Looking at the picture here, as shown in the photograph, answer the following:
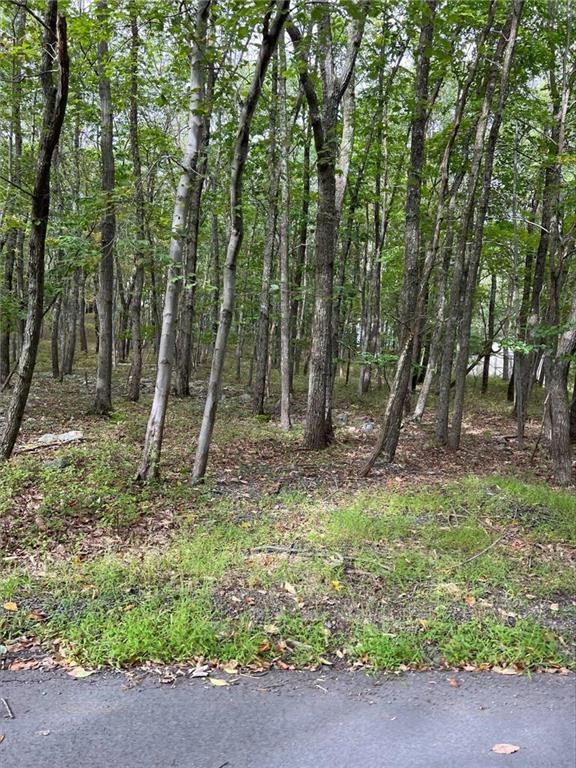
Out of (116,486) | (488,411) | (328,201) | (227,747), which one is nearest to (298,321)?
(488,411)

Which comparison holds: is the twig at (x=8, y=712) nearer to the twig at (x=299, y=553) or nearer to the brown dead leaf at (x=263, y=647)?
the brown dead leaf at (x=263, y=647)

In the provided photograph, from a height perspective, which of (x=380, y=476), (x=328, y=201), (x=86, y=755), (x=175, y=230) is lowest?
(x=86, y=755)

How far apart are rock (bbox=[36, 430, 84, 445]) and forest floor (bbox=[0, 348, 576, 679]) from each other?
0.24 metres

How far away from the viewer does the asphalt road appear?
270cm

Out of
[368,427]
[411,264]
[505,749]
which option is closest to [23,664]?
[505,749]

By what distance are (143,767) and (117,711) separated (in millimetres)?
477

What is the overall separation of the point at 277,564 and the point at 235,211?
414 centimetres

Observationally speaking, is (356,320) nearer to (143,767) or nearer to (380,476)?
(380,476)

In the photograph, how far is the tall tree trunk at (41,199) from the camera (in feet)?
19.5

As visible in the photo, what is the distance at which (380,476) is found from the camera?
777 cm

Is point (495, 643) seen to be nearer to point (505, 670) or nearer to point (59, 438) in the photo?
point (505, 670)

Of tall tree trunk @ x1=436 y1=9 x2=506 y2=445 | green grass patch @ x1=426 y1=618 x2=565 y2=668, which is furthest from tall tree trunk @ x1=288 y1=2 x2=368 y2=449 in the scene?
green grass patch @ x1=426 y1=618 x2=565 y2=668

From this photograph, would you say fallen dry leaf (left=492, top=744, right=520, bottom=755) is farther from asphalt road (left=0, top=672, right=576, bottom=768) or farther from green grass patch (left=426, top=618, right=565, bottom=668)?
green grass patch (left=426, top=618, right=565, bottom=668)

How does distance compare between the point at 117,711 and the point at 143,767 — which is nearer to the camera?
the point at 143,767
